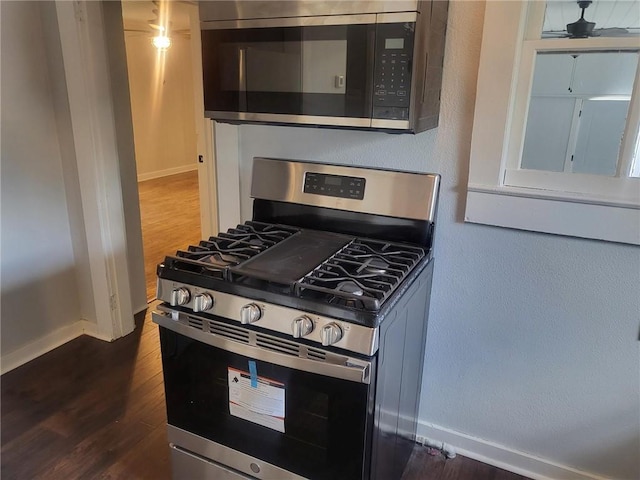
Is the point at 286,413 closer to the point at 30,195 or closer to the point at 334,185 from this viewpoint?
the point at 334,185

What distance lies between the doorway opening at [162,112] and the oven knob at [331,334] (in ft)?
12.0

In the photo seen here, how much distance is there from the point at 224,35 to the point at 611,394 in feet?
5.46

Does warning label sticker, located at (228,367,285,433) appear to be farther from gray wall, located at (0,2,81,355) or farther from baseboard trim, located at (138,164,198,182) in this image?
baseboard trim, located at (138,164,198,182)

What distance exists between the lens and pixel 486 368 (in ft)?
5.56

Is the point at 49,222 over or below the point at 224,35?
below

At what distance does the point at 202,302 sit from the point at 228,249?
26 centimetres

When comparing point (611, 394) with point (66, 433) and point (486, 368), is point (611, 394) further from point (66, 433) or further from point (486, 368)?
point (66, 433)

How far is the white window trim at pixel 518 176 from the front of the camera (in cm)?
135

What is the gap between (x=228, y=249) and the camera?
5.01 ft

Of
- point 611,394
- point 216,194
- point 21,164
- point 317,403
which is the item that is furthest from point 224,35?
point 611,394

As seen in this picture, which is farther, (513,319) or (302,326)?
(513,319)

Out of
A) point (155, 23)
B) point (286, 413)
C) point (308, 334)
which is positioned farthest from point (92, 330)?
point (155, 23)

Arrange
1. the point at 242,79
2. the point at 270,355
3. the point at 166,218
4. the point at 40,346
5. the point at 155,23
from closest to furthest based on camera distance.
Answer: the point at 270,355 → the point at 242,79 → the point at 40,346 → the point at 166,218 → the point at 155,23

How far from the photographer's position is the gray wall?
2141 mm
